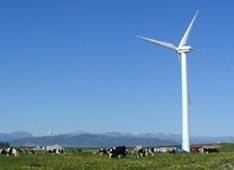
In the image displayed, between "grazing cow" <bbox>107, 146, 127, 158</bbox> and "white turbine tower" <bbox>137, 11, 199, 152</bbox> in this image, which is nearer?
"grazing cow" <bbox>107, 146, 127, 158</bbox>

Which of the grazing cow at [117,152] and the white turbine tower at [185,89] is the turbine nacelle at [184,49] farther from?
the grazing cow at [117,152]

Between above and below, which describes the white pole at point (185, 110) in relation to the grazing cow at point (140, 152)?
above

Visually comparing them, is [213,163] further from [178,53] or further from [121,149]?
[178,53]

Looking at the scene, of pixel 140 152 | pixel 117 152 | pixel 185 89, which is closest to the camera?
pixel 117 152

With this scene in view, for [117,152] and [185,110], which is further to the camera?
[185,110]

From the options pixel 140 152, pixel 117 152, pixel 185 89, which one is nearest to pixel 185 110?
pixel 185 89

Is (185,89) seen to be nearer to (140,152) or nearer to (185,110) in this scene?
(185,110)

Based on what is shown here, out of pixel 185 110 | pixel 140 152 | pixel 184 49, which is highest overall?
pixel 184 49

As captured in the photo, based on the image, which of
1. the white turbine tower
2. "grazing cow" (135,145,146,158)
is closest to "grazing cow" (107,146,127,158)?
"grazing cow" (135,145,146,158)

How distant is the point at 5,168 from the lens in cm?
4106

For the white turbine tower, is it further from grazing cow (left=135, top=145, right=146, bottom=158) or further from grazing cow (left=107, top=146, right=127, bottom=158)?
grazing cow (left=107, top=146, right=127, bottom=158)

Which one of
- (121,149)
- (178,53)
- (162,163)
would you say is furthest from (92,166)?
(178,53)

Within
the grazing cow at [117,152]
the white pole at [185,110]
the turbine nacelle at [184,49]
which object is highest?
the turbine nacelle at [184,49]

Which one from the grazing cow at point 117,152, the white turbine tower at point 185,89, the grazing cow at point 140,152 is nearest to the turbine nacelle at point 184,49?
the white turbine tower at point 185,89
